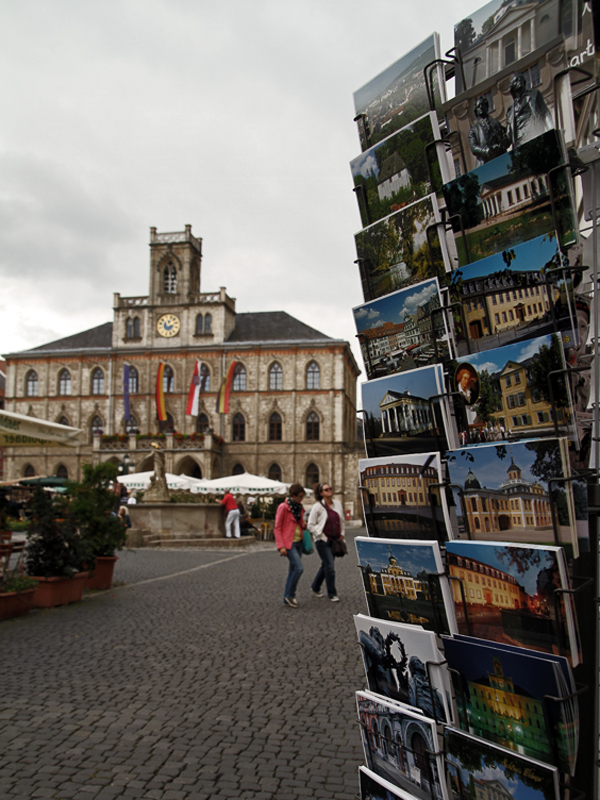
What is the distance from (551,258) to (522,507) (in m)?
0.60

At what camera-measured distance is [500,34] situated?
1754mm

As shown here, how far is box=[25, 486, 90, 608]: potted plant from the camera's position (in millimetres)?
8062

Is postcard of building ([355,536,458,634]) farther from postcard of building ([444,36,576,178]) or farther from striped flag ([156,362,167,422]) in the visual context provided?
striped flag ([156,362,167,422])

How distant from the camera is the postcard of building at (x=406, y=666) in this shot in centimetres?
182

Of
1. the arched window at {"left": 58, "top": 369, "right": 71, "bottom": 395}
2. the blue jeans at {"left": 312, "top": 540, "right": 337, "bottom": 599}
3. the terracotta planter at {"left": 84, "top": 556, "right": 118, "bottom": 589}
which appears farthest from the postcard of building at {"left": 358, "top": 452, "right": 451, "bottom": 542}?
the arched window at {"left": 58, "top": 369, "right": 71, "bottom": 395}

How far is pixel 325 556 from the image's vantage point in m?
8.50

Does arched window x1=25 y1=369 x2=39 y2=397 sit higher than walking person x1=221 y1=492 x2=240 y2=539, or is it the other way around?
arched window x1=25 y1=369 x2=39 y2=397

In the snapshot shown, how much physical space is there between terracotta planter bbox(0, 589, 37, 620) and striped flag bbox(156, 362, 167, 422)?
38831mm

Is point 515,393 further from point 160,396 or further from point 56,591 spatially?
point 160,396

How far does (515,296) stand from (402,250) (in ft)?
1.50

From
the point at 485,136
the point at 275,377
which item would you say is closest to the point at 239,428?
the point at 275,377

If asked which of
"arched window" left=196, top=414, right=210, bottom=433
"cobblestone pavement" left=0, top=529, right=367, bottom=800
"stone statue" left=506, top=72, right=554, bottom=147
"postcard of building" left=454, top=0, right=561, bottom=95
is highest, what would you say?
"arched window" left=196, top=414, right=210, bottom=433

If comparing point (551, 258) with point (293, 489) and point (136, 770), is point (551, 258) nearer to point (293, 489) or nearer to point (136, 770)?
point (136, 770)

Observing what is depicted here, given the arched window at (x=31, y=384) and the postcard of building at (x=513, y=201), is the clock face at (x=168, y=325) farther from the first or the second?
the postcard of building at (x=513, y=201)
